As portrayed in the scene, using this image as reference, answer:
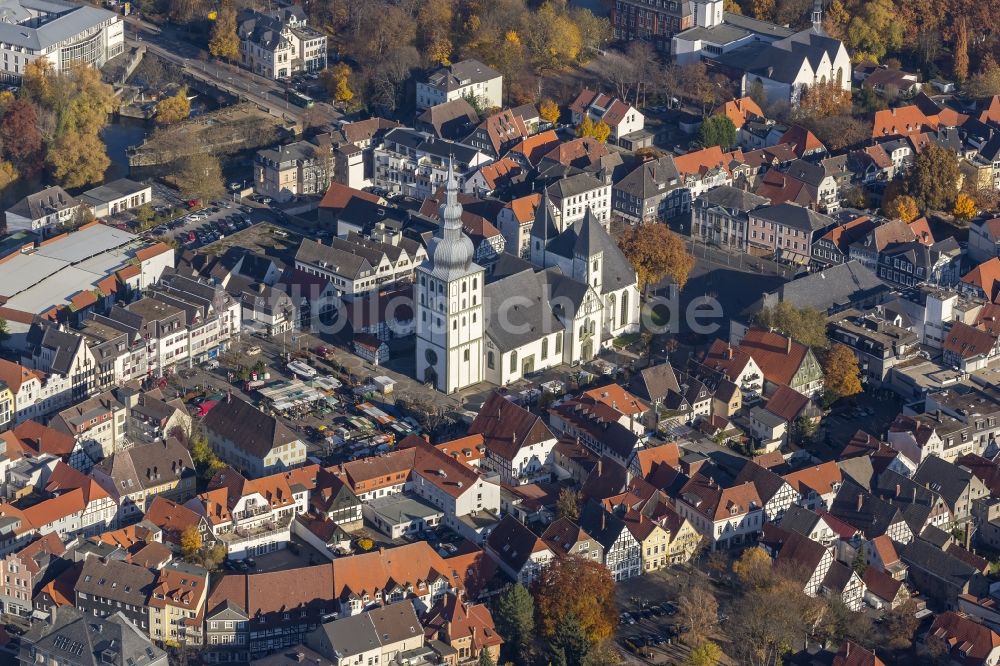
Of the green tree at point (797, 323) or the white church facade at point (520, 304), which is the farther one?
the green tree at point (797, 323)

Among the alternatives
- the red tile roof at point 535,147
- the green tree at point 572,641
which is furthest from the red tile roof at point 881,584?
the red tile roof at point 535,147

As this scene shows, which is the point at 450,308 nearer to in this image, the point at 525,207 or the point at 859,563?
the point at 525,207

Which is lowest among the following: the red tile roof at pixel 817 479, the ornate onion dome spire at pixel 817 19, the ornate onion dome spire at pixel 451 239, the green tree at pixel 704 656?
the green tree at pixel 704 656

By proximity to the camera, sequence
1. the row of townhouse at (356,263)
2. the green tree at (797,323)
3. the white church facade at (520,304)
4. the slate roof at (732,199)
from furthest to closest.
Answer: the slate roof at (732,199) < the row of townhouse at (356,263) < the green tree at (797,323) < the white church facade at (520,304)

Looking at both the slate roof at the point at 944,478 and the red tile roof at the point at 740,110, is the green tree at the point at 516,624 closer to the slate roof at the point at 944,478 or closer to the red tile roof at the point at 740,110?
the slate roof at the point at 944,478

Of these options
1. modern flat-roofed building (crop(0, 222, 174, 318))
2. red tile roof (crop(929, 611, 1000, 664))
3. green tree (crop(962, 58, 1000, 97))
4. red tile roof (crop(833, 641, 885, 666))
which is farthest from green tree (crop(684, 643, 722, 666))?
green tree (crop(962, 58, 1000, 97))

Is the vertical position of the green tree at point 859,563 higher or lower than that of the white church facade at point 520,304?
lower

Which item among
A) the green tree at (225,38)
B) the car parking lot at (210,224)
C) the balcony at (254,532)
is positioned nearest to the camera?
the balcony at (254,532)

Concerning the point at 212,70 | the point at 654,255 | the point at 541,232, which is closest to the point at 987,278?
the point at 654,255
